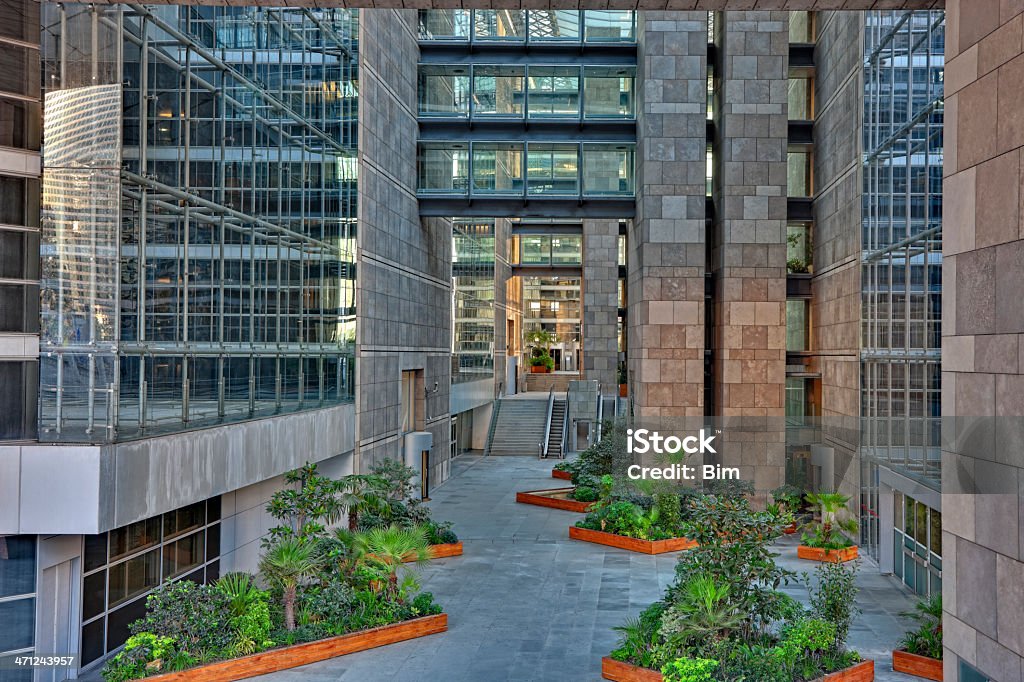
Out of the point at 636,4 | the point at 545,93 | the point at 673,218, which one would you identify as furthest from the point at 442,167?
the point at 636,4

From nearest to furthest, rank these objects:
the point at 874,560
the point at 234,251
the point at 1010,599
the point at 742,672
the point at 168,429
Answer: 1. the point at 1010,599
2. the point at 742,672
3. the point at 168,429
4. the point at 234,251
5. the point at 874,560

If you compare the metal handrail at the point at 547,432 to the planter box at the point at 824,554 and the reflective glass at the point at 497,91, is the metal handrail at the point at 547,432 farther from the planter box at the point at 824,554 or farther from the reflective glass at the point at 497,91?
the planter box at the point at 824,554

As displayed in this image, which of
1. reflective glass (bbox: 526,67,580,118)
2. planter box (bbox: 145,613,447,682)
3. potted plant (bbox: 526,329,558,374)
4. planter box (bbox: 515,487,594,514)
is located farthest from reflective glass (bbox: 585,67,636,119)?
potted plant (bbox: 526,329,558,374)

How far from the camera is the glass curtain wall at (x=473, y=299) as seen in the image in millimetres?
40344

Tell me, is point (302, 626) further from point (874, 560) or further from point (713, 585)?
point (874, 560)

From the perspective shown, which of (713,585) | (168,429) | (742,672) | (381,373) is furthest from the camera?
(381,373)

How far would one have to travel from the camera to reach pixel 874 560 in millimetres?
22875

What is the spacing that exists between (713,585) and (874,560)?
1164cm

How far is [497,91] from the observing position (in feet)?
101

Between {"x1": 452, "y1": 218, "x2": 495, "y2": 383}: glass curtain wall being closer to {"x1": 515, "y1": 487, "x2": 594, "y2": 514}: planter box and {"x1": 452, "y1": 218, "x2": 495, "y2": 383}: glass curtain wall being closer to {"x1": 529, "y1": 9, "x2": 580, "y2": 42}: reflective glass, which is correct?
{"x1": 515, "y1": 487, "x2": 594, "y2": 514}: planter box

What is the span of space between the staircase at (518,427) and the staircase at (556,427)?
0.49m

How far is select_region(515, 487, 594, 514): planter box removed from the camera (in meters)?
29.6

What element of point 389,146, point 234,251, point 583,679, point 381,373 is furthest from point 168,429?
point 389,146

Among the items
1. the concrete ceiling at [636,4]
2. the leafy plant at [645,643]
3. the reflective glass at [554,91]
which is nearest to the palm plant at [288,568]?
the leafy plant at [645,643]
